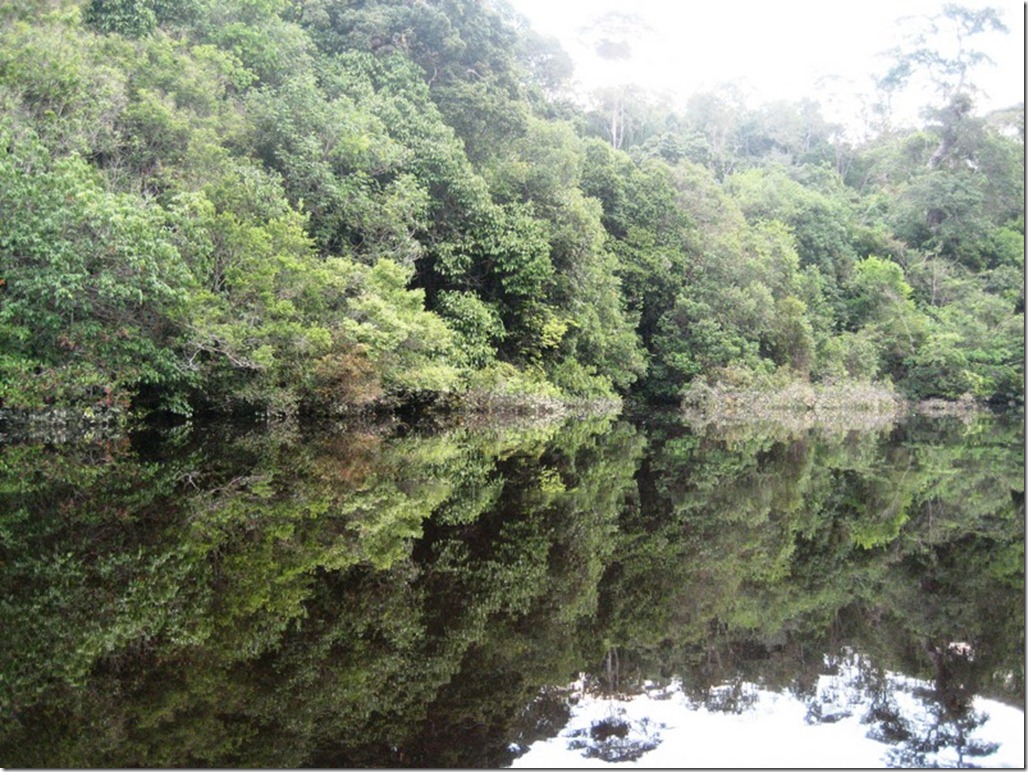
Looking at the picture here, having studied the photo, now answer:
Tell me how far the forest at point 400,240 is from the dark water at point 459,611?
589cm

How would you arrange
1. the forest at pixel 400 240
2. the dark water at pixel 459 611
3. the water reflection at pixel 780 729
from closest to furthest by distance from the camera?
the water reflection at pixel 780 729 → the dark water at pixel 459 611 → the forest at pixel 400 240

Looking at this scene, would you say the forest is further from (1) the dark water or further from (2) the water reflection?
(2) the water reflection

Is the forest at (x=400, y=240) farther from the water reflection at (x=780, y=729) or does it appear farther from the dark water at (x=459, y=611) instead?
the water reflection at (x=780, y=729)

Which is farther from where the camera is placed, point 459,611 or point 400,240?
point 400,240

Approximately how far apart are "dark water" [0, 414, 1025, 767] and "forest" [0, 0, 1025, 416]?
5.89m

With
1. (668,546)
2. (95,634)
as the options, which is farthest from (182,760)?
(668,546)

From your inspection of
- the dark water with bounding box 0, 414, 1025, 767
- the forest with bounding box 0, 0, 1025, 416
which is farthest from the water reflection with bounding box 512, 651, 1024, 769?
the forest with bounding box 0, 0, 1025, 416

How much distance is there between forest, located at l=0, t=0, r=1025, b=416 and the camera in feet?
49.3

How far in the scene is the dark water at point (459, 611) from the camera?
3.34 m

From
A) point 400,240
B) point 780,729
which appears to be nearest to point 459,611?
point 780,729

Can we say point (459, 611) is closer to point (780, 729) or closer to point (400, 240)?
point (780, 729)

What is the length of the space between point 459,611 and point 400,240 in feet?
59.4

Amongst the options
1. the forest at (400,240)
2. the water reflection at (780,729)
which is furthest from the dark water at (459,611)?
the forest at (400,240)

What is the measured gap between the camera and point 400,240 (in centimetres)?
2186
